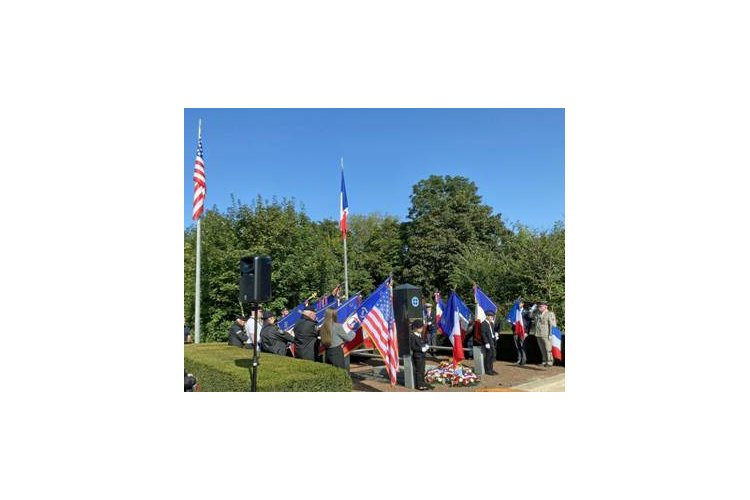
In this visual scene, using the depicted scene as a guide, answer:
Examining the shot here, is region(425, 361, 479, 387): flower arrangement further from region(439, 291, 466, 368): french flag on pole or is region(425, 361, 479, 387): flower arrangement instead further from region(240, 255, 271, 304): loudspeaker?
region(240, 255, 271, 304): loudspeaker

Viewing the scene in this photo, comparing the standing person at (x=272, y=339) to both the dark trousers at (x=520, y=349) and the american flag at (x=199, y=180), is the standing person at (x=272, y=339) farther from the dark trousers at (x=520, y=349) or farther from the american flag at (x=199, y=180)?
the dark trousers at (x=520, y=349)

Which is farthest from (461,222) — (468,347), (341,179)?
(468,347)

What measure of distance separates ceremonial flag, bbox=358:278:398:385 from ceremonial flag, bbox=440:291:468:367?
1795 millimetres

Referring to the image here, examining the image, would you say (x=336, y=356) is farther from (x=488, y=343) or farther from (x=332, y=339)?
(x=488, y=343)

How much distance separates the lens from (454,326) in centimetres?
1240

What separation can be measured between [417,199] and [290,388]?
34293mm

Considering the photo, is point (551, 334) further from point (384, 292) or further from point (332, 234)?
point (332, 234)

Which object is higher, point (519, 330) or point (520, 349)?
point (519, 330)

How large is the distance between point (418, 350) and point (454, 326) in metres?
1.59

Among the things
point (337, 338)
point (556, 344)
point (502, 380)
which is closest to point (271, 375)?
point (337, 338)

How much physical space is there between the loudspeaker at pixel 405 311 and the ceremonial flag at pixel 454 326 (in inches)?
51.3

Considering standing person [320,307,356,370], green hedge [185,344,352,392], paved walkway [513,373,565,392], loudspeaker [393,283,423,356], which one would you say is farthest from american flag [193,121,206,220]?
paved walkway [513,373,565,392]

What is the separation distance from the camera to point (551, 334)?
1456 centimetres

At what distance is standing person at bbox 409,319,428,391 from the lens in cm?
1118
